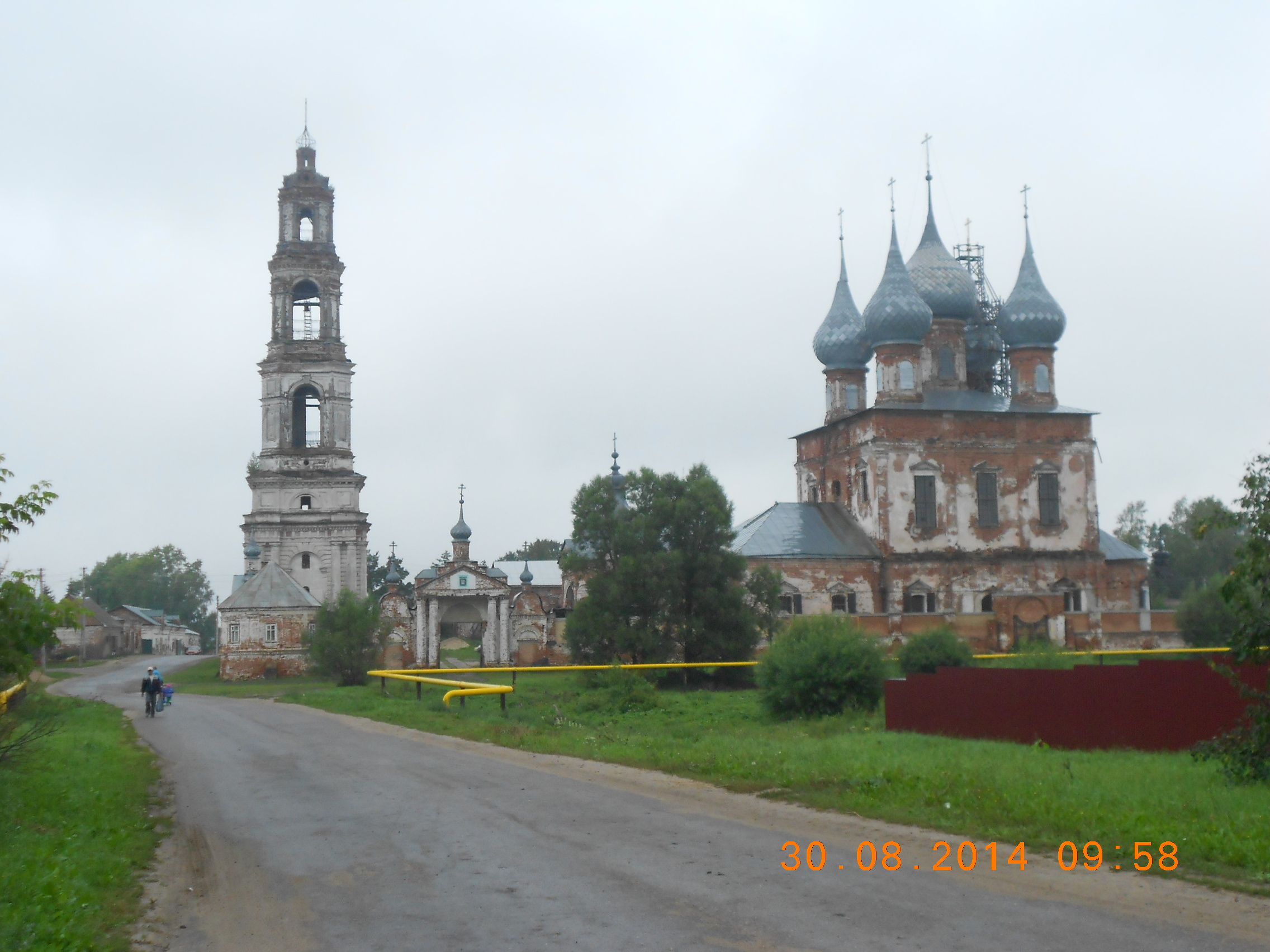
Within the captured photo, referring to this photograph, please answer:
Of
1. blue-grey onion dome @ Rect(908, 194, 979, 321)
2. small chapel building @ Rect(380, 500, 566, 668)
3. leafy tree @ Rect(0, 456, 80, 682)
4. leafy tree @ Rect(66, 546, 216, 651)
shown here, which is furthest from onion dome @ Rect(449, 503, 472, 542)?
leafy tree @ Rect(66, 546, 216, 651)

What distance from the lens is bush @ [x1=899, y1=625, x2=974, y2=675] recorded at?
2741 cm

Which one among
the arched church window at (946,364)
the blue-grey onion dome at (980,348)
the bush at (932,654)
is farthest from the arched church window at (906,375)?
the bush at (932,654)

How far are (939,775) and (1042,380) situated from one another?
37475mm

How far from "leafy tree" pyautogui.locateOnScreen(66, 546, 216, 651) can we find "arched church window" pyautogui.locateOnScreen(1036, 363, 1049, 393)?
347ft

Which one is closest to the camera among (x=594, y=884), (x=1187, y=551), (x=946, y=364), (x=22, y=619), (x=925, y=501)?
(x=594, y=884)

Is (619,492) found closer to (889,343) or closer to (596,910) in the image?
(889,343)

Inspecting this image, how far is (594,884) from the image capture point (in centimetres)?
930

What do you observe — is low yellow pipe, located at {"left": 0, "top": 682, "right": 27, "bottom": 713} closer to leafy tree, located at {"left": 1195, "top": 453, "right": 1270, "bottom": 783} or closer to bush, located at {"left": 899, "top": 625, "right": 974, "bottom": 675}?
leafy tree, located at {"left": 1195, "top": 453, "right": 1270, "bottom": 783}

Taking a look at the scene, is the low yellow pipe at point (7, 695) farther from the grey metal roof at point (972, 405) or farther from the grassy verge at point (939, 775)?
the grey metal roof at point (972, 405)

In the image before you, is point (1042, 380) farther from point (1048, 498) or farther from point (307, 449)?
point (307, 449)

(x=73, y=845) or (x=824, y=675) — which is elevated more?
(x=824, y=675)

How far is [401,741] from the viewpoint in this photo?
67.7ft

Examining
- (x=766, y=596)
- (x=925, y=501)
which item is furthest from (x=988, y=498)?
(x=766, y=596)
